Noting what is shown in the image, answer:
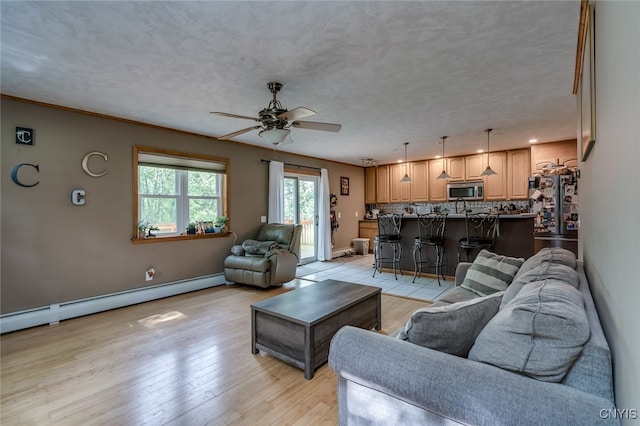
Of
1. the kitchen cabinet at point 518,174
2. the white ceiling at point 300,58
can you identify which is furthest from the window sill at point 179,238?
the kitchen cabinet at point 518,174

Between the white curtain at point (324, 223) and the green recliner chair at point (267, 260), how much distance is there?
6.53 ft

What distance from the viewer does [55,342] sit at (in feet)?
9.44

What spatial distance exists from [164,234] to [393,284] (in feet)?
12.2

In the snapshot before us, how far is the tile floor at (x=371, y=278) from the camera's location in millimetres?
4379

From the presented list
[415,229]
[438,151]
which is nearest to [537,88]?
[415,229]

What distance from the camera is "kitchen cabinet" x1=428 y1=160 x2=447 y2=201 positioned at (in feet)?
23.4

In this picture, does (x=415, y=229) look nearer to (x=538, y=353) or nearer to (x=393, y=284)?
(x=393, y=284)

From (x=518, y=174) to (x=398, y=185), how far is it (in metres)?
2.72

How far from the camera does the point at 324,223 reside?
7.05 meters

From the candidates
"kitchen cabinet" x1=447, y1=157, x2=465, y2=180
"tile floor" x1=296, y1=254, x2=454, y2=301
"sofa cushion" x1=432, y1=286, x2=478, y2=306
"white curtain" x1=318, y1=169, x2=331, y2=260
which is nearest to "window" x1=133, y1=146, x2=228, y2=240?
"tile floor" x1=296, y1=254, x2=454, y2=301

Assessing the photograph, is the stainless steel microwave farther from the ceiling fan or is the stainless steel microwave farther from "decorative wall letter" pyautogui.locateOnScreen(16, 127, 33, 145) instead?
"decorative wall letter" pyautogui.locateOnScreen(16, 127, 33, 145)

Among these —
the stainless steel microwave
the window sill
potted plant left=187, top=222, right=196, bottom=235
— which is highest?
the stainless steel microwave

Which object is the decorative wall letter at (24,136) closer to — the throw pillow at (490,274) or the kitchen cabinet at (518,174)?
the throw pillow at (490,274)

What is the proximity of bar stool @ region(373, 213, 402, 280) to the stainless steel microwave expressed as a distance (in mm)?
2270
